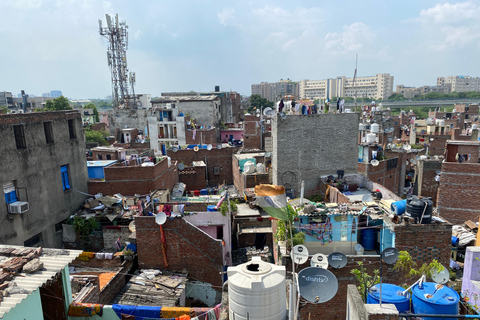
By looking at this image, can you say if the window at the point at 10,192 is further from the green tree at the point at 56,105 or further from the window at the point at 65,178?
the green tree at the point at 56,105

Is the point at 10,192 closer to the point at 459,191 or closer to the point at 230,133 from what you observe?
the point at 459,191

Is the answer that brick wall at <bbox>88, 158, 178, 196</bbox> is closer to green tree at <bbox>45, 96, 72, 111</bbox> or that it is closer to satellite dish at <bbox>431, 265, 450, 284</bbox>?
satellite dish at <bbox>431, 265, 450, 284</bbox>

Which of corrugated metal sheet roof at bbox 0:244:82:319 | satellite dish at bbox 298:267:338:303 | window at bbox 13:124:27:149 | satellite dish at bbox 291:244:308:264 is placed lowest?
satellite dish at bbox 291:244:308:264

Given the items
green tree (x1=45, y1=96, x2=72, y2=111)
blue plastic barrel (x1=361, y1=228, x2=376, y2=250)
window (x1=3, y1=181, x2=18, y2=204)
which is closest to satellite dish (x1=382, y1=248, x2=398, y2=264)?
blue plastic barrel (x1=361, y1=228, x2=376, y2=250)

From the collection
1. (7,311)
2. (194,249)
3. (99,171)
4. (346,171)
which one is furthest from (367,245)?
(99,171)

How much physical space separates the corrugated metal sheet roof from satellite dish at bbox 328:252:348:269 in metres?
8.97

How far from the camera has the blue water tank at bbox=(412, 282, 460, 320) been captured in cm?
760

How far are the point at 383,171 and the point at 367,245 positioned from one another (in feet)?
63.4

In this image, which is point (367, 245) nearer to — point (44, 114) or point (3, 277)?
point (3, 277)

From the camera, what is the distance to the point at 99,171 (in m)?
28.3

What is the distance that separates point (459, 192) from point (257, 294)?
890 inches

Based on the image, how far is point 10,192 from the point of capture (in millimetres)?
19156

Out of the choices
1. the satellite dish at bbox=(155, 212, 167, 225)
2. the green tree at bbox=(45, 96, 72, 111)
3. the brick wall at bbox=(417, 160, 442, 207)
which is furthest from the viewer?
the green tree at bbox=(45, 96, 72, 111)

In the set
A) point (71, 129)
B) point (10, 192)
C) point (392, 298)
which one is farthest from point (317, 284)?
point (71, 129)
